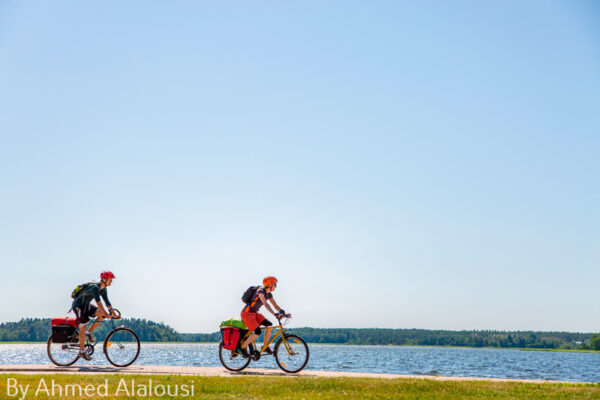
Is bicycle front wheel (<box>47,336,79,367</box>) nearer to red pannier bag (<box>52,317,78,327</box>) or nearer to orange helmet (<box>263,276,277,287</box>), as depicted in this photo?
red pannier bag (<box>52,317,78,327</box>)

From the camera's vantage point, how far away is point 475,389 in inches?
515

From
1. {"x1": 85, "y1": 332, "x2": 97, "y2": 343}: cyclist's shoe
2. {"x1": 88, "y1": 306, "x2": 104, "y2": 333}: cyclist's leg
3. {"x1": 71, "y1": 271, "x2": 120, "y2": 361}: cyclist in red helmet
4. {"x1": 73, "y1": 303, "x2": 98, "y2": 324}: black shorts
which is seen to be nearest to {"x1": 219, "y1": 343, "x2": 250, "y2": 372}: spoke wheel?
{"x1": 71, "y1": 271, "x2": 120, "y2": 361}: cyclist in red helmet

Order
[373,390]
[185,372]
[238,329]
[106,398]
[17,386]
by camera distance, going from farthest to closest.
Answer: [238,329] → [185,372] → [373,390] → [17,386] → [106,398]

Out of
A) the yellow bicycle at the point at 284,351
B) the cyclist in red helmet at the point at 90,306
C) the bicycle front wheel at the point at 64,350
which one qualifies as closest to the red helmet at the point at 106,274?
the cyclist in red helmet at the point at 90,306

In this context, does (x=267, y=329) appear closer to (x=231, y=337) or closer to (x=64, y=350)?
(x=231, y=337)

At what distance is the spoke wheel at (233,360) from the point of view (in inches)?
627

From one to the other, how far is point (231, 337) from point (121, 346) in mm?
2893

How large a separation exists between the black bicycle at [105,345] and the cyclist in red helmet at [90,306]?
145 millimetres

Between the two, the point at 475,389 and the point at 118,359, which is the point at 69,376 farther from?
the point at 475,389

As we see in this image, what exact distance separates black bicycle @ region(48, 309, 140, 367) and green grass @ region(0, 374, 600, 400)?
2.48m

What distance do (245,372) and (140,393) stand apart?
13.4 feet

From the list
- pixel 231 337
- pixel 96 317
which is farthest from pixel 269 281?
pixel 96 317

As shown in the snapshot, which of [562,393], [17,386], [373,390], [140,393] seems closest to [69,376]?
[17,386]

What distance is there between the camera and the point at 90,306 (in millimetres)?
15734
